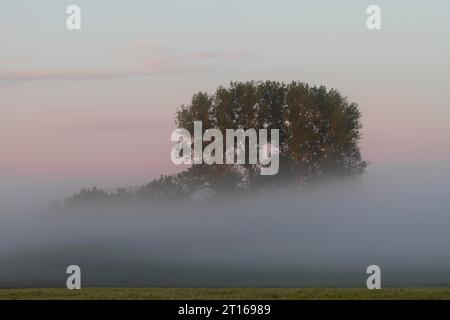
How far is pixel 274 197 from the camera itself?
76312 mm

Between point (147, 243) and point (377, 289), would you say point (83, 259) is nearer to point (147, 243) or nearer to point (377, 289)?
point (147, 243)

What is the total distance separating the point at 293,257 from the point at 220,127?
1443 cm
